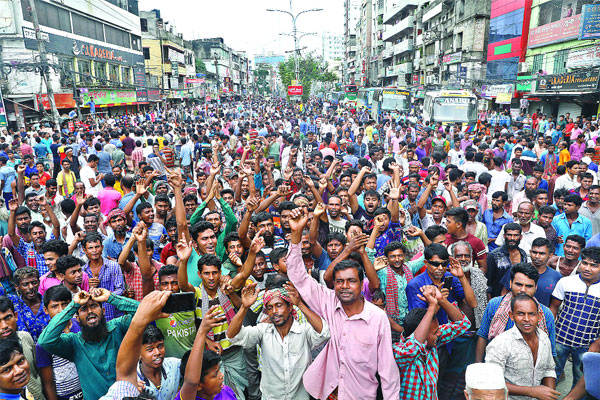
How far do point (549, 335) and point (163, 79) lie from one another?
49.1 meters

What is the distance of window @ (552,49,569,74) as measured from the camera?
24.3 metres

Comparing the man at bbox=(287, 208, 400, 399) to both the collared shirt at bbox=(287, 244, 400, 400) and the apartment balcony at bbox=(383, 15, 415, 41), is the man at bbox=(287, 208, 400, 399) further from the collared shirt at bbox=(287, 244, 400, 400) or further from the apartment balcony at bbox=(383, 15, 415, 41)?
the apartment balcony at bbox=(383, 15, 415, 41)

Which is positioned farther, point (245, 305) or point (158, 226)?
point (158, 226)

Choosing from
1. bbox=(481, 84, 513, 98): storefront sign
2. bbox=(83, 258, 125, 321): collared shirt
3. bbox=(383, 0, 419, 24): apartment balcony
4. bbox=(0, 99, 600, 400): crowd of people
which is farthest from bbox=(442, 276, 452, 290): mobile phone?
bbox=(383, 0, 419, 24): apartment balcony

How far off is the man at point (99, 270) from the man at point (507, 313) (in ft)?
10.2

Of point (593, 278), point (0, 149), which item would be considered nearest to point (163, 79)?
→ point (0, 149)

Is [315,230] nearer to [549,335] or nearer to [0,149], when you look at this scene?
[549,335]

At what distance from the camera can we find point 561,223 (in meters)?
5.27

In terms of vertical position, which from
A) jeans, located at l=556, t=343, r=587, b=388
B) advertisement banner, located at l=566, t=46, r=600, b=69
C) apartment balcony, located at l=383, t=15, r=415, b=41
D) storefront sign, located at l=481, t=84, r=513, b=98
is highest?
apartment balcony, located at l=383, t=15, r=415, b=41

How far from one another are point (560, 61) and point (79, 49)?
31.4 m

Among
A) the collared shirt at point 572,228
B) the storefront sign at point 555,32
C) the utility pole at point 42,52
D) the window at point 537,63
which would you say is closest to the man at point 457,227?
the collared shirt at point 572,228

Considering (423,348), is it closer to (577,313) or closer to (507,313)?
(507,313)

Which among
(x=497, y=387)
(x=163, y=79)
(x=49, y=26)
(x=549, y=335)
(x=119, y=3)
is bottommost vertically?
(x=549, y=335)

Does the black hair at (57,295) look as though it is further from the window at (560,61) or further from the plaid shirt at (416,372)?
the window at (560,61)
